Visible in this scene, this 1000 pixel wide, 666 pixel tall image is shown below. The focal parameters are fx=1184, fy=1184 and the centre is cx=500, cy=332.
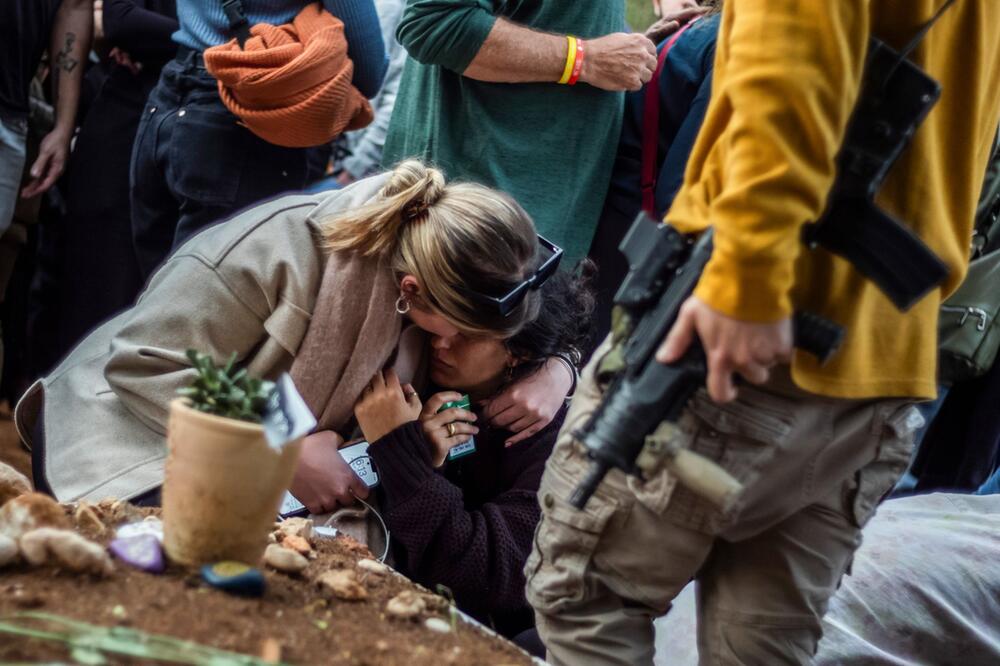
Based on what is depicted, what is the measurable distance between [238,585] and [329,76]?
1493 millimetres

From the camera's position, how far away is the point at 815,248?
154cm

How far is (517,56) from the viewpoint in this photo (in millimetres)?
2564

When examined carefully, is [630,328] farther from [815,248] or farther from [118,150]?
[118,150]

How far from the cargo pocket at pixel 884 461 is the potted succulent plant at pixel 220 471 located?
2.57 feet

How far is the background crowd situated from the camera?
99.9 inches

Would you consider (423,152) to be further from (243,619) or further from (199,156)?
(243,619)

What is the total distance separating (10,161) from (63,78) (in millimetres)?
311

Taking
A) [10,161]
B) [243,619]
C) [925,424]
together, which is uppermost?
[243,619]

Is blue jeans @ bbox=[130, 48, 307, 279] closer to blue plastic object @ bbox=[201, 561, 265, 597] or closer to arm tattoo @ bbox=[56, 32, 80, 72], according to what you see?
arm tattoo @ bbox=[56, 32, 80, 72]

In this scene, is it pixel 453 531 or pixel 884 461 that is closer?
pixel 884 461

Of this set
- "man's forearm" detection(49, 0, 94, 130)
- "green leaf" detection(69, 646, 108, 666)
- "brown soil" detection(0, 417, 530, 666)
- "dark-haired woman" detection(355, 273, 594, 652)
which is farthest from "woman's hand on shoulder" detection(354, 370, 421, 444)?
"man's forearm" detection(49, 0, 94, 130)

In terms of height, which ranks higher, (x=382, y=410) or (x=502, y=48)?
(x=502, y=48)

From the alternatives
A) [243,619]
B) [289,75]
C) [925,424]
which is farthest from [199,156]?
[925,424]

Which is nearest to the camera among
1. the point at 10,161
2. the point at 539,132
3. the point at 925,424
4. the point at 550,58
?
the point at 550,58
